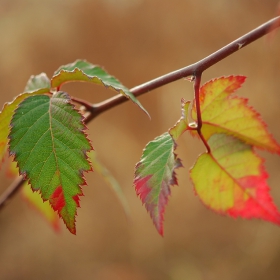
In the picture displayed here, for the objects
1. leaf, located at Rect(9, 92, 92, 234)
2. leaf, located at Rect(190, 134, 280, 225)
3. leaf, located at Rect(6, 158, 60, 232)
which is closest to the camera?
leaf, located at Rect(9, 92, 92, 234)

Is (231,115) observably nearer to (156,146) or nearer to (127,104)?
(156,146)

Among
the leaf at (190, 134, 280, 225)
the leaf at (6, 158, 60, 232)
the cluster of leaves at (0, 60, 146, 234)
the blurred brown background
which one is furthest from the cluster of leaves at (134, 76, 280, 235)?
the blurred brown background

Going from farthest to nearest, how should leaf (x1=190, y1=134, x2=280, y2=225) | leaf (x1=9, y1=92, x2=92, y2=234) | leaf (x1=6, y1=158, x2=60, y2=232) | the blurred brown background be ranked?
the blurred brown background
leaf (x1=6, y1=158, x2=60, y2=232)
leaf (x1=190, y1=134, x2=280, y2=225)
leaf (x1=9, y1=92, x2=92, y2=234)

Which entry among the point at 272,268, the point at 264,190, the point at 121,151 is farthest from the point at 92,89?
the point at 264,190

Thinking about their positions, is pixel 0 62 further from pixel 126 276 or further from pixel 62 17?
pixel 126 276

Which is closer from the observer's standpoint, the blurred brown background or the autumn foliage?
the autumn foliage

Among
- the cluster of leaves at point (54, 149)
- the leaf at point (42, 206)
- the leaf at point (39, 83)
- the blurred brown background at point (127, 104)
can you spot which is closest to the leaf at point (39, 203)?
the leaf at point (42, 206)

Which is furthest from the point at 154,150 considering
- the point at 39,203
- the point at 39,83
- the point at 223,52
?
the point at 39,203

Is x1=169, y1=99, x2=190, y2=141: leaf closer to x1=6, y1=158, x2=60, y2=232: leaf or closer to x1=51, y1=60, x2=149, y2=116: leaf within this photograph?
x1=51, y1=60, x2=149, y2=116: leaf
